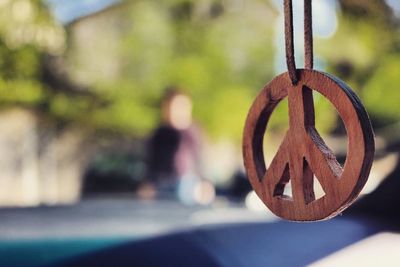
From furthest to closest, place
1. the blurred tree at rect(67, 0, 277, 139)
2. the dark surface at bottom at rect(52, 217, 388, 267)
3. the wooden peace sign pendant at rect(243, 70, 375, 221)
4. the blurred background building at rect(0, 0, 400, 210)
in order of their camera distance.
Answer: the blurred tree at rect(67, 0, 277, 139) → the blurred background building at rect(0, 0, 400, 210) → the dark surface at bottom at rect(52, 217, 388, 267) → the wooden peace sign pendant at rect(243, 70, 375, 221)

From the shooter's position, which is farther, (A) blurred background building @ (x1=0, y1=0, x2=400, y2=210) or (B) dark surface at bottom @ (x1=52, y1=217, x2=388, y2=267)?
(A) blurred background building @ (x1=0, y1=0, x2=400, y2=210)

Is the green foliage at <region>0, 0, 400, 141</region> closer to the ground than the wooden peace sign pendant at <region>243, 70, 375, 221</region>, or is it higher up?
higher up

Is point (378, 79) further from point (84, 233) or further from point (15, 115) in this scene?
point (84, 233)

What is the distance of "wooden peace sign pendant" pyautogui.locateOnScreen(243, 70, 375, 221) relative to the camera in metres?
0.35

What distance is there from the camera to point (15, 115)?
495 cm

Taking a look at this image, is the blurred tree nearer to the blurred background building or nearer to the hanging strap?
the blurred background building

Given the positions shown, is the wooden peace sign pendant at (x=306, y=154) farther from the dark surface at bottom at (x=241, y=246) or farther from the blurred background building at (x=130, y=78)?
the blurred background building at (x=130, y=78)

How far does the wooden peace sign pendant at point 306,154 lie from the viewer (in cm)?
35

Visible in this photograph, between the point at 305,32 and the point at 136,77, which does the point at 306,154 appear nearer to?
the point at 305,32

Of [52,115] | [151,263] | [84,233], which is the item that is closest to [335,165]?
[151,263]

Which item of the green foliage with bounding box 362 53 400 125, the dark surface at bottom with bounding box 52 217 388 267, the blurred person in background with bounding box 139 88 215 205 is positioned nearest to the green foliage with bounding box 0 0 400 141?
the green foliage with bounding box 362 53 400 125

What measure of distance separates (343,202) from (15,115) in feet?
15.9

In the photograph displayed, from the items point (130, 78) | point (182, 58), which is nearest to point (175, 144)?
point (130, 78)

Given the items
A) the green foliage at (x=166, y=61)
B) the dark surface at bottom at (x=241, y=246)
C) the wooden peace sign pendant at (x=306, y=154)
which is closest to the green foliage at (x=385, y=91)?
the green foliage at (x=166, y=61)
